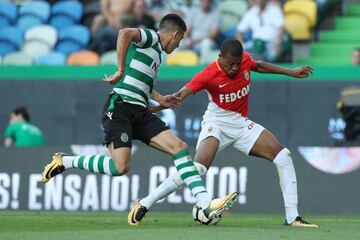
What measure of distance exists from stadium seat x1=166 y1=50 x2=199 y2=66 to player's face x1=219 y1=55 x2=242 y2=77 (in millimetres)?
7925

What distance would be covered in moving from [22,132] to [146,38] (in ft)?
25.5

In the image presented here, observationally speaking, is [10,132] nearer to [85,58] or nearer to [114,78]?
[85,58]

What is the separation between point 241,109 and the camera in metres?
13.4

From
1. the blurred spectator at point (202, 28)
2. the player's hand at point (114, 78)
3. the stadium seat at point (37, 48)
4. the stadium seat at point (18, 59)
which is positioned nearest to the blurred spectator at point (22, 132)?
the stadium seat at point (18, 59)

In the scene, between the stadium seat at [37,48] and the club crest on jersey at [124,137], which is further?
the stadium seat at [37,48]

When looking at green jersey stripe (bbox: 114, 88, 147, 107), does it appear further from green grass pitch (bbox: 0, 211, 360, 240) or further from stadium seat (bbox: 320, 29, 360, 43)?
stadium seat (bbox: 320, 29, 360, 43)

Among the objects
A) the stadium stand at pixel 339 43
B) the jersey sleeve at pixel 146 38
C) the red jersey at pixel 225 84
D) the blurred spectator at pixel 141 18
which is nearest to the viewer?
the jersey sleeve at pixel 146 38

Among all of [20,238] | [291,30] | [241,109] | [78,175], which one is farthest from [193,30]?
[20,238]

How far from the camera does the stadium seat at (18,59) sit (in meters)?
21.4

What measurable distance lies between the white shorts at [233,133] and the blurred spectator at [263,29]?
7.33m

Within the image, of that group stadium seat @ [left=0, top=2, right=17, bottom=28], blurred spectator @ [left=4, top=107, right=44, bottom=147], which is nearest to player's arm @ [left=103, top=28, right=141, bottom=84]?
blurred spectator @ [left=4, top=107, right=44, bottom=147]

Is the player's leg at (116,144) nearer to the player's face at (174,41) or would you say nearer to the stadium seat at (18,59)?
the player's face at (174,41)

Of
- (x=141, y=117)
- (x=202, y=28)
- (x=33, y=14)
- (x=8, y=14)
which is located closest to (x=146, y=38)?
(x=141, y=117)

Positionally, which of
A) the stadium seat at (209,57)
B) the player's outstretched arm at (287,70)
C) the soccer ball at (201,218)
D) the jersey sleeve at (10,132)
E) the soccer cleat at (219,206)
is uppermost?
the stadium seat at (209,57)
